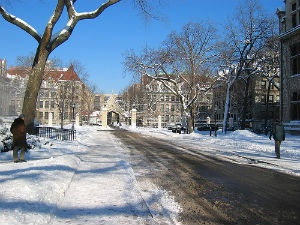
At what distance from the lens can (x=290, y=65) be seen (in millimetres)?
25047

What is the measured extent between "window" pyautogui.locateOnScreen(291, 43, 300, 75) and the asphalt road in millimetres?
19265

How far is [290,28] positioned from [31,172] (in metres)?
27.4

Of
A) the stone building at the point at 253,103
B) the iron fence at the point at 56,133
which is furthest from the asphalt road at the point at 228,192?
the stone building at the point at 253,103

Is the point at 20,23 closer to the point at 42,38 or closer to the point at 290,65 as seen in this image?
the point at 42,38

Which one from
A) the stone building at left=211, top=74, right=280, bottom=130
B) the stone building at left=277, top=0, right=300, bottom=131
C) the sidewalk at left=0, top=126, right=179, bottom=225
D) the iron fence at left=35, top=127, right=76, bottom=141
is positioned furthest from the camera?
the stone building at left=211, top=74, right=280, bottom=130

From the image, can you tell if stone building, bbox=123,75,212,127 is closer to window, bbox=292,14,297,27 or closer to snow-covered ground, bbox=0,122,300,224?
window, bbox=292,14,297,27

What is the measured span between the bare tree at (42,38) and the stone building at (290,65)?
19.7m

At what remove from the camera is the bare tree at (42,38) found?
11.9m

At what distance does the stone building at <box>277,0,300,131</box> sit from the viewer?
24.0 metres

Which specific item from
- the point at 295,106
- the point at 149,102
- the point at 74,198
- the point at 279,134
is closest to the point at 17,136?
the point at 74,198

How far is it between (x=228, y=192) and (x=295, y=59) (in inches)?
943

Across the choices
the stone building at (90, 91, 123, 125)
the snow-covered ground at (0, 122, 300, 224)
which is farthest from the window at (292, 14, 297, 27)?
the stone building at (90, 91, 123, 125)

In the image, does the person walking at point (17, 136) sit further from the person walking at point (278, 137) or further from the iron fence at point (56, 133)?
the person walking at point (278, 137)

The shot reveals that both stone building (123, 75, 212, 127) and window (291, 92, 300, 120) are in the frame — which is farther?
stone building (123, 75, 212, 127)
